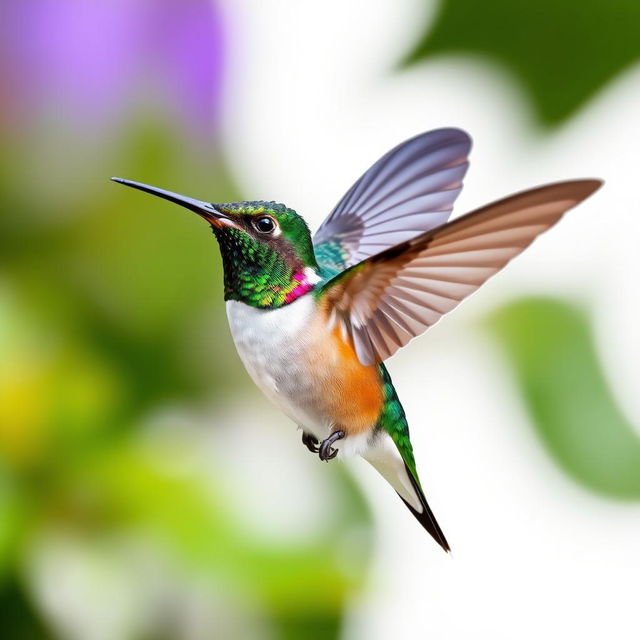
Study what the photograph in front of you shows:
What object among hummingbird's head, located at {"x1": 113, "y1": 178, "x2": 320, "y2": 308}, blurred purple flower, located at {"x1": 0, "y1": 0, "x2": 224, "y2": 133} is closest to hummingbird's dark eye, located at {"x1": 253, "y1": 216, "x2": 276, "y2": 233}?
hummingbird's head, located at {"x1": 113, "y1": 178, "x2": 320, "y2": 308}

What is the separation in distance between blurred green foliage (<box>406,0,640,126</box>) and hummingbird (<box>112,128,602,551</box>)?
1.22ft

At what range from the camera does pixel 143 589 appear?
0.60 meters

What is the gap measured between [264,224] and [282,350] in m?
0.03

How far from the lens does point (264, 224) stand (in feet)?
0.79

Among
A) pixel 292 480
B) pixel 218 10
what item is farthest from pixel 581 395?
pixel 218 10

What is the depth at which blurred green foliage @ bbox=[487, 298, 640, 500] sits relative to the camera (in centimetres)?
57

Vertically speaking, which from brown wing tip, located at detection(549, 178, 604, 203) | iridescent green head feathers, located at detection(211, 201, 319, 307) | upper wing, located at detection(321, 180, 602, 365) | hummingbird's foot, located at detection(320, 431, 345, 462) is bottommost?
hummingbird's foot, located at detection(320, 431, 345, 462)

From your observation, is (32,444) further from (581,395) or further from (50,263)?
(581,395)

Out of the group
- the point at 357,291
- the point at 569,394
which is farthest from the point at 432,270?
the point at 569,394

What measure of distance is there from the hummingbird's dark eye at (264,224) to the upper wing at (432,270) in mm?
19

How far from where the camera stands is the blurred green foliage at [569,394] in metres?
0.57

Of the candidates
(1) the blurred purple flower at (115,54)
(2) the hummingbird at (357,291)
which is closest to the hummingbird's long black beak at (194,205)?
(2) the hummingbird at (357,291)

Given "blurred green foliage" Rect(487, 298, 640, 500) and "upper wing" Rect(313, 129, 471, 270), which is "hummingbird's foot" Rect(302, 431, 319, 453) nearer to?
"upper wing" Rect(313, 129, 471, 270)

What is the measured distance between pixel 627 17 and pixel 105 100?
333 millimetres
